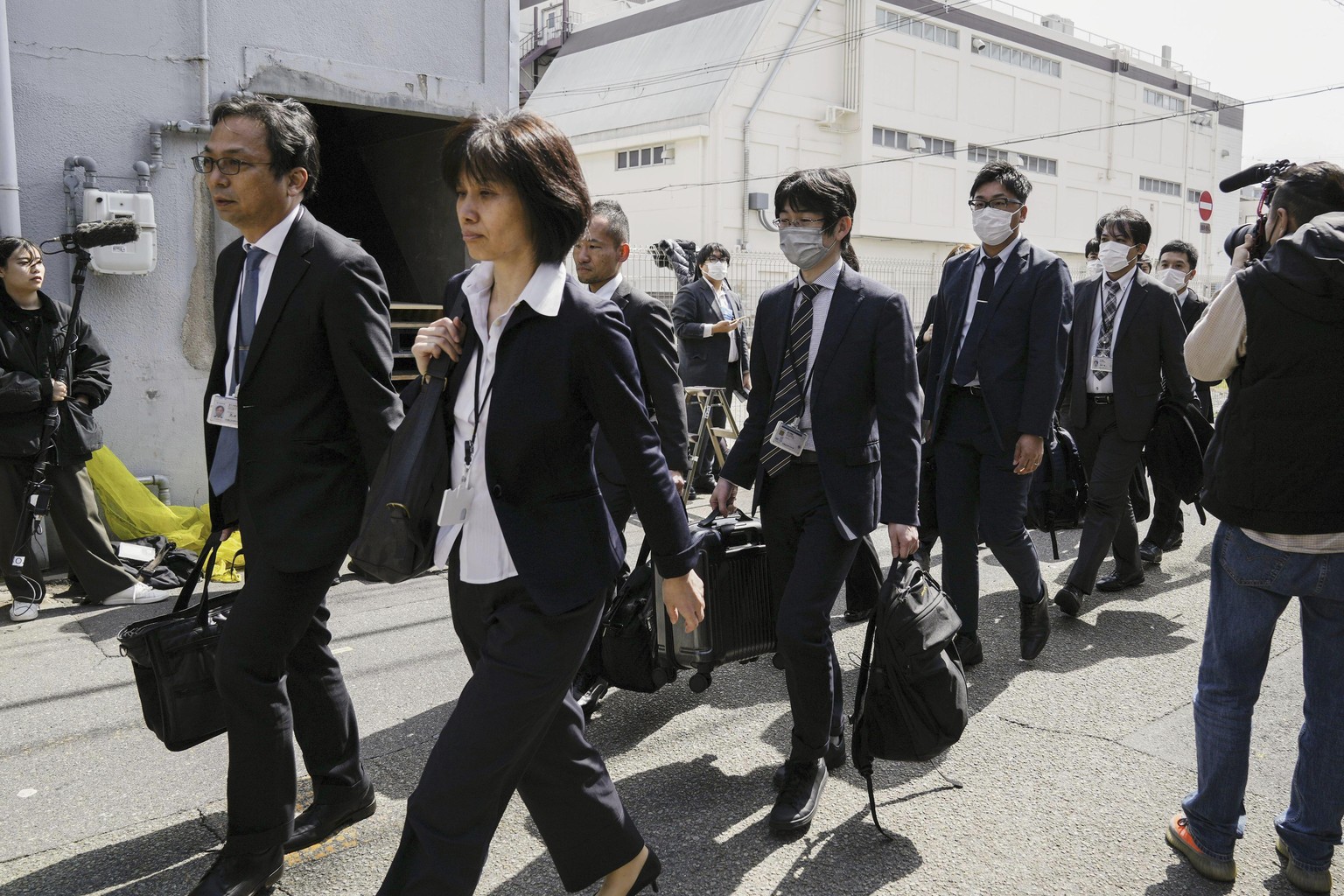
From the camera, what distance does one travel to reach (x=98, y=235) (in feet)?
19.5

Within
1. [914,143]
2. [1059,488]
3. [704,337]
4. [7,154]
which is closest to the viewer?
[1059,488]

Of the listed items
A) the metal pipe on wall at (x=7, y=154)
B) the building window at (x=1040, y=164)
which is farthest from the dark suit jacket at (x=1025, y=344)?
the building window at (x=1040, y=164)

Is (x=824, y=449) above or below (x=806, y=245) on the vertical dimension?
below

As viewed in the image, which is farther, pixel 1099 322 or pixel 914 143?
pixel 914 143

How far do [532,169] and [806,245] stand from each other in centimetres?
143

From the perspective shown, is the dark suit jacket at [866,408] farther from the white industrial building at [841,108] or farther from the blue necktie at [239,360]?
the white industrial building at [841,108]

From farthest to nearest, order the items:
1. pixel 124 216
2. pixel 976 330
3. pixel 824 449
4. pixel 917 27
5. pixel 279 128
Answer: pixel 917 27, pixel 124 216, pixel 976 330, pixel 824 449, pixel 279 128

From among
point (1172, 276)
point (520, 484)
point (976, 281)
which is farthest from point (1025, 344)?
point (1172, 276)

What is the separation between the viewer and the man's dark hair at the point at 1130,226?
566 centimetres

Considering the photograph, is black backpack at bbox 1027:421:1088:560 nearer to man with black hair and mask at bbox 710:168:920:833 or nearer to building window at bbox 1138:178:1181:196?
man with black hair and mask at bbox 710:168:920:833

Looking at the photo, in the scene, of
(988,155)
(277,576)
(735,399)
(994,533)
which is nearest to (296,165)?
(277,576)

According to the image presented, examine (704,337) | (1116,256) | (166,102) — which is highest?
(166,102)

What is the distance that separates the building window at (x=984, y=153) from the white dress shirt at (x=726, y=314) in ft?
109

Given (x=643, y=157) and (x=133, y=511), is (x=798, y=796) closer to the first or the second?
(x=133, y=511)
